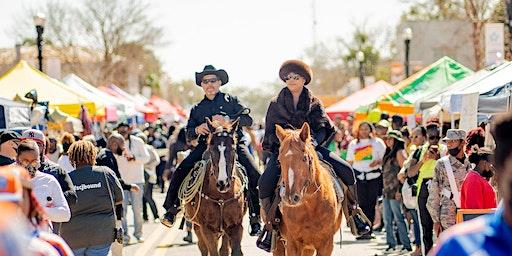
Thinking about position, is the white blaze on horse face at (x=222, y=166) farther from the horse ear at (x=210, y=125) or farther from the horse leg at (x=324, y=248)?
the horse leg at (x=324, y=248)

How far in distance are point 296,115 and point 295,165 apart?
1.70 metres

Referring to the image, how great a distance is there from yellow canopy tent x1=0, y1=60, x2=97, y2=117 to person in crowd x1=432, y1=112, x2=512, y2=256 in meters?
19.4

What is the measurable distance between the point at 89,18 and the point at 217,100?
57.3m

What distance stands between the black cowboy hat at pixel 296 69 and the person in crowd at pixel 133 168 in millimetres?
6948

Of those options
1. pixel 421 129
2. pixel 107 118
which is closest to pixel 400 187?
pixel 421 129

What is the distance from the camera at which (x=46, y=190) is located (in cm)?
855

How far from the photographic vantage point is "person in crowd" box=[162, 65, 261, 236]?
13555 mm

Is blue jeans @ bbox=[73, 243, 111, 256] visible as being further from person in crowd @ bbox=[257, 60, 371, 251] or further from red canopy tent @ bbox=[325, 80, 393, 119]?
red canopy tent @ bbox=[325, 80, 393, 119]

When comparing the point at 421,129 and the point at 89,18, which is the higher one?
the point at 89,18

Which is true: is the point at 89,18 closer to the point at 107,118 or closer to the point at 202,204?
the point at 107,118

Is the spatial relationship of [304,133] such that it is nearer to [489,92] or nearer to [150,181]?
[489,92]

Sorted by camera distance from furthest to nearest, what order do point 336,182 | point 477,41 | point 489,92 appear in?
point 477,41 → point 489,92 → point 336,182

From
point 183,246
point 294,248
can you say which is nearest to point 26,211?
point 294,248

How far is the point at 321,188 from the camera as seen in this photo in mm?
11219
